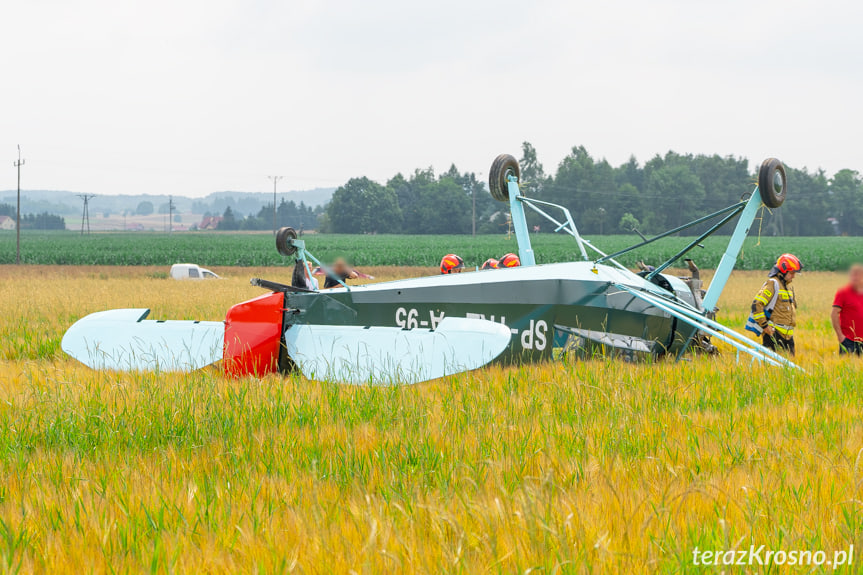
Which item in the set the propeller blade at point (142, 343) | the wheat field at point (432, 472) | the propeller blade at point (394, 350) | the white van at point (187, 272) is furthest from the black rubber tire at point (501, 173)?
the white van at point (187, 272)

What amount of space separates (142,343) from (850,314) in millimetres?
8921

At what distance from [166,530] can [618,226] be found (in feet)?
363

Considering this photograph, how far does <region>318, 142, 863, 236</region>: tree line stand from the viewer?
11119cm

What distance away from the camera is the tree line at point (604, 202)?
111188mm

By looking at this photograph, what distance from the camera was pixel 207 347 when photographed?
22.7ft

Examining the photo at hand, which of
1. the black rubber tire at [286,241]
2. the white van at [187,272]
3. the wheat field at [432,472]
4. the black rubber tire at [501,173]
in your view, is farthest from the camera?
the white van at [187,272]

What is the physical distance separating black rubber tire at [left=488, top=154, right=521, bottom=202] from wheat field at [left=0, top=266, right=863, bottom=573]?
367 centimetres

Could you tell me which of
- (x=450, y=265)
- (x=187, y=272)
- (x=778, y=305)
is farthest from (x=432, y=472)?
(x=187, y=272)

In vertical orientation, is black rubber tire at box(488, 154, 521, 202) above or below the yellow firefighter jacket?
above

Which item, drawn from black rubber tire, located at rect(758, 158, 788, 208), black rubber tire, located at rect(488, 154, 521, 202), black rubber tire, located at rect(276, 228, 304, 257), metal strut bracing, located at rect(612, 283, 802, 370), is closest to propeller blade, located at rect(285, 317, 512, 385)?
black rubber tire, located at rect(276, 228, 304, 257)

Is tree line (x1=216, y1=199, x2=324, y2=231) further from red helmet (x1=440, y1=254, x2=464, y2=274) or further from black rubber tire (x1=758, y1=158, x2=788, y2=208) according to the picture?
black rubber tire (x1=758, y1=158, x2=788, y2=208)

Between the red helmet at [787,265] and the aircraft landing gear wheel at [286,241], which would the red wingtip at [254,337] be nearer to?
the aircraft landing gear wheel at [286,241]

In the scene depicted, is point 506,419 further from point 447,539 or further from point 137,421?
point 137,421

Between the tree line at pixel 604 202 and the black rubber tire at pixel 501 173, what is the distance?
9850cm
